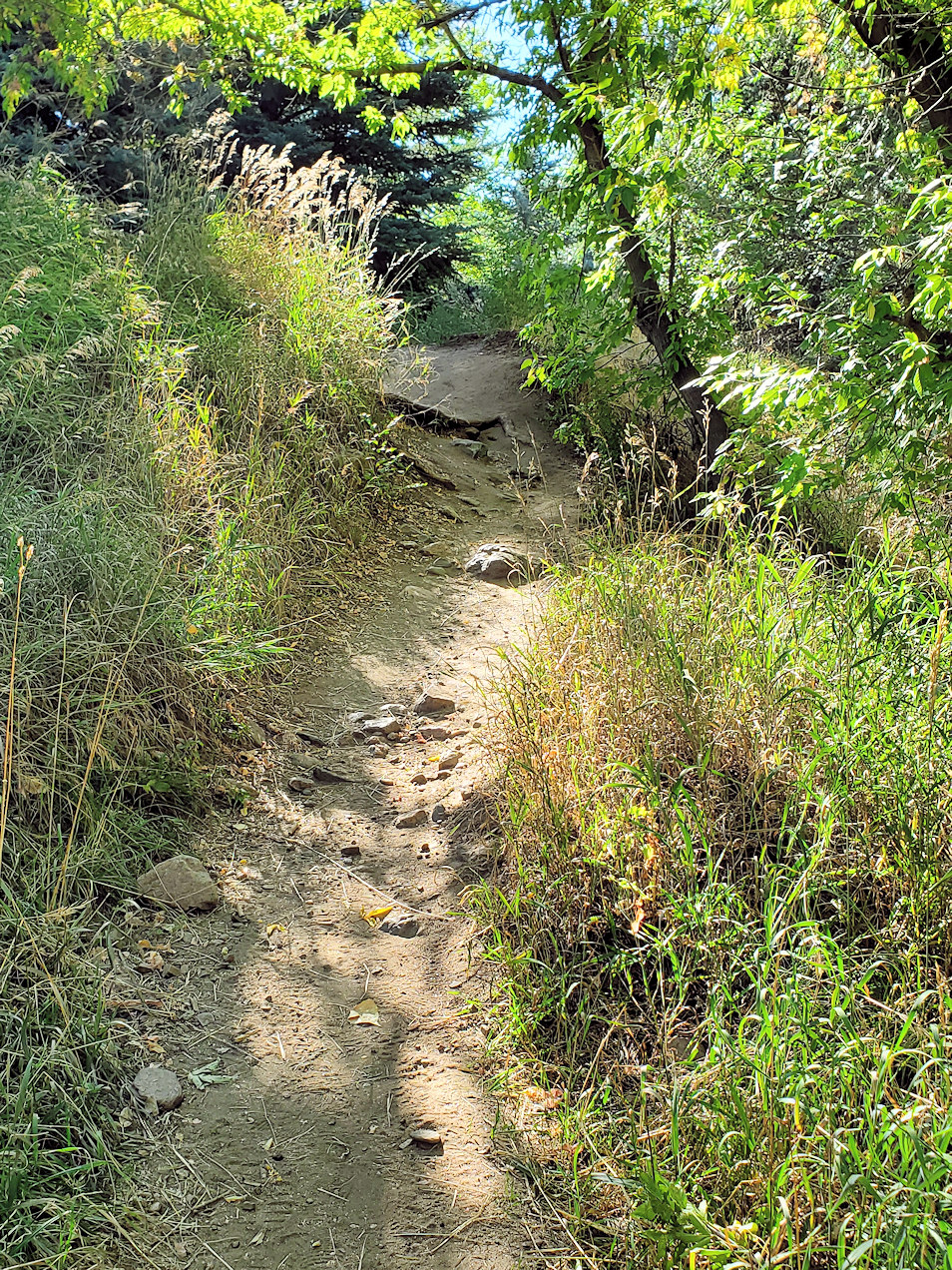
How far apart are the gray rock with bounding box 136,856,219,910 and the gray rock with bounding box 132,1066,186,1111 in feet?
2.19

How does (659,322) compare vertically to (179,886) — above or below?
above

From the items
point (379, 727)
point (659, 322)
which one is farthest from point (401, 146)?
point (379, 727)

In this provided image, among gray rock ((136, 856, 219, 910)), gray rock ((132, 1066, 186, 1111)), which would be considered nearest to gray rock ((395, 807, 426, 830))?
gray rock ((136, 856, 219, 910))

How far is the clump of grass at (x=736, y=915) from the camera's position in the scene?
1.77 metres

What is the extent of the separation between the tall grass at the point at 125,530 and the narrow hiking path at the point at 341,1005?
0.80ft

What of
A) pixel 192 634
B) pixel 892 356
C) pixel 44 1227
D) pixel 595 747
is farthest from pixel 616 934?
pixel 892 356

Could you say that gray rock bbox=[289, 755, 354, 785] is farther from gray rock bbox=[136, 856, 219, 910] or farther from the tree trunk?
the tree trunk

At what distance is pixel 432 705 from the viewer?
14.4 ft

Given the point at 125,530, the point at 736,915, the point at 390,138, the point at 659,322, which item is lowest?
the point at 736,915

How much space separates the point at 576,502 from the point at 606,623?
3573 mm

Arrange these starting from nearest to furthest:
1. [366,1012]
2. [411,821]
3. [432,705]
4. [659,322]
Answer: [366,1012] → [411,821] → [432,705] → [659,322]

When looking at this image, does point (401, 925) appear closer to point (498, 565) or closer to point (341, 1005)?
point (341, 1005)

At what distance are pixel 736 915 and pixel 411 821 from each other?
1561mm

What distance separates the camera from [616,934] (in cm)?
266
